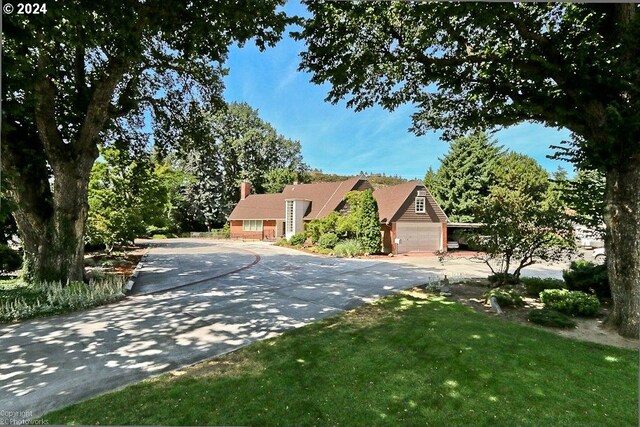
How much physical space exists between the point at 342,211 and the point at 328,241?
423cm

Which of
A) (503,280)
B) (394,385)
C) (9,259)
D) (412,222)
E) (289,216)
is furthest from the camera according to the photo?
(289,216)

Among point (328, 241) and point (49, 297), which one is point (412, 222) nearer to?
point (328, 241)

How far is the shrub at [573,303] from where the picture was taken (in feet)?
19.1

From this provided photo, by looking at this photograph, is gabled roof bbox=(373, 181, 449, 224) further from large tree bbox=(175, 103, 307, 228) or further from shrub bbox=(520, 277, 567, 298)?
large tree bbox=(175, 103, 307, 228)

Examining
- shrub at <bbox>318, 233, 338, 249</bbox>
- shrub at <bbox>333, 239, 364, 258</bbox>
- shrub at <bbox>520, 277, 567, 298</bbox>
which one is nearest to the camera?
shrub at <bbox>520, 277, 567, 298</bbox>

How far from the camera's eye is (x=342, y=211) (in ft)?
72.9

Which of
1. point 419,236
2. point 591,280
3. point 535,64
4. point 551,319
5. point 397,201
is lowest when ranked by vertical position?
point 551,319

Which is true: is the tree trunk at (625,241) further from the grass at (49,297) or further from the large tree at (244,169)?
the large tree at (244,169)

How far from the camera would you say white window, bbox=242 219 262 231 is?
30906 millimetres

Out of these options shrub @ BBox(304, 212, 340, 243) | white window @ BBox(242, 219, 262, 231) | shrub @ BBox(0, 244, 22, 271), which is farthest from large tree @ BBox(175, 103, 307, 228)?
shrub @ BBox(0, 244, 22, 271)

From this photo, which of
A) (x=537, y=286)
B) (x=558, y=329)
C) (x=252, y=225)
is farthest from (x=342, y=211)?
(x=558, y=329)

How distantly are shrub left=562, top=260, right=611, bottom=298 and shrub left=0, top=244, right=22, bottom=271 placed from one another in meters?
16.5

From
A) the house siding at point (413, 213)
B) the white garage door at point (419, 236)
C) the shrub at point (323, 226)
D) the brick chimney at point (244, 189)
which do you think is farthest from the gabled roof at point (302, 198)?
the white garage door at point (419, 236)

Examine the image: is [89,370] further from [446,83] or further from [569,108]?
[569,108]
